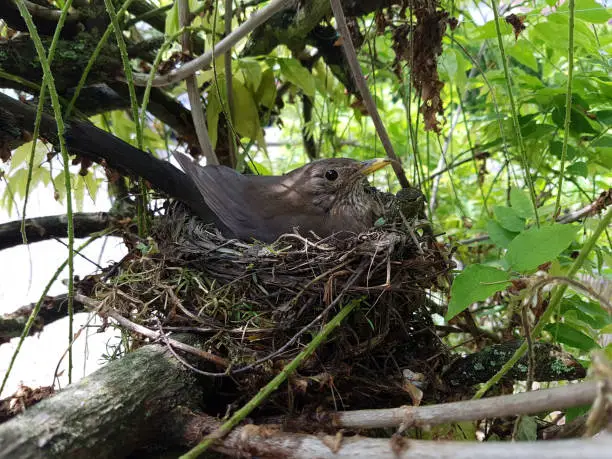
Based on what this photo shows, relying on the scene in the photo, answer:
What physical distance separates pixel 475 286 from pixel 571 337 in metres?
0.49

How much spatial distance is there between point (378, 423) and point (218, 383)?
52 centimetres

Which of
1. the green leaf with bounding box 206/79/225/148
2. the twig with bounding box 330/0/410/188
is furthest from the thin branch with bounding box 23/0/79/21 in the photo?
the twig with bounding box 330/0/410/188

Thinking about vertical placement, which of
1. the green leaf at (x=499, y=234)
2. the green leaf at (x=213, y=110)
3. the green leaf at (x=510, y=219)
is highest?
the green leaf at (x=213, y=110)

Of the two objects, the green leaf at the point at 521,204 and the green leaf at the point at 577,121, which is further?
the green leaf at the point at 577,121

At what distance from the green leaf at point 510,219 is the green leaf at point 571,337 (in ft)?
0.91

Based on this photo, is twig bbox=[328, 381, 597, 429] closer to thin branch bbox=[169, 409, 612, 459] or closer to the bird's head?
thin branch bbox=[169, 409, 612, 459]

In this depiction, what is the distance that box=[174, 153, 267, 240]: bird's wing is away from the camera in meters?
2.07

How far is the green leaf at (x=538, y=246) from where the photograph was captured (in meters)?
1.13

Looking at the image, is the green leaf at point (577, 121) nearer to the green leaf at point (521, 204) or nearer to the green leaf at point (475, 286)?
the green leaf at point (521, 204)

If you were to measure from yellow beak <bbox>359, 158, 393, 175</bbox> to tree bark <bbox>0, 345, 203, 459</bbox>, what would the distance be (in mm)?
1079

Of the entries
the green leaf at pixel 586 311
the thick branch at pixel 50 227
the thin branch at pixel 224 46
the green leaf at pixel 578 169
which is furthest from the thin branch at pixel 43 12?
the green leaf at pixel 586 311

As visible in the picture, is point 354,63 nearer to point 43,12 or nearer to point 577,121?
point 577,121

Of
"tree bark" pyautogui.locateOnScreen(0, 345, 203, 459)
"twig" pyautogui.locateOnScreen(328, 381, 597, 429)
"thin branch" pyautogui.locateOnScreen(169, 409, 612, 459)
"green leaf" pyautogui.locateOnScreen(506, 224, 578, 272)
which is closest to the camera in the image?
"thin branch" pyautogui.locateOnScreen(169, 409, 612, 459)

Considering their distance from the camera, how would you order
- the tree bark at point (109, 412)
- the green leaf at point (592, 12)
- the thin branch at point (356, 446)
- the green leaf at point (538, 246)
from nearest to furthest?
the thin branch at point (356, 446), the tree bark at point (109, 412), the green leaf at point (538, 246), the green leaf at point (592, 12)
